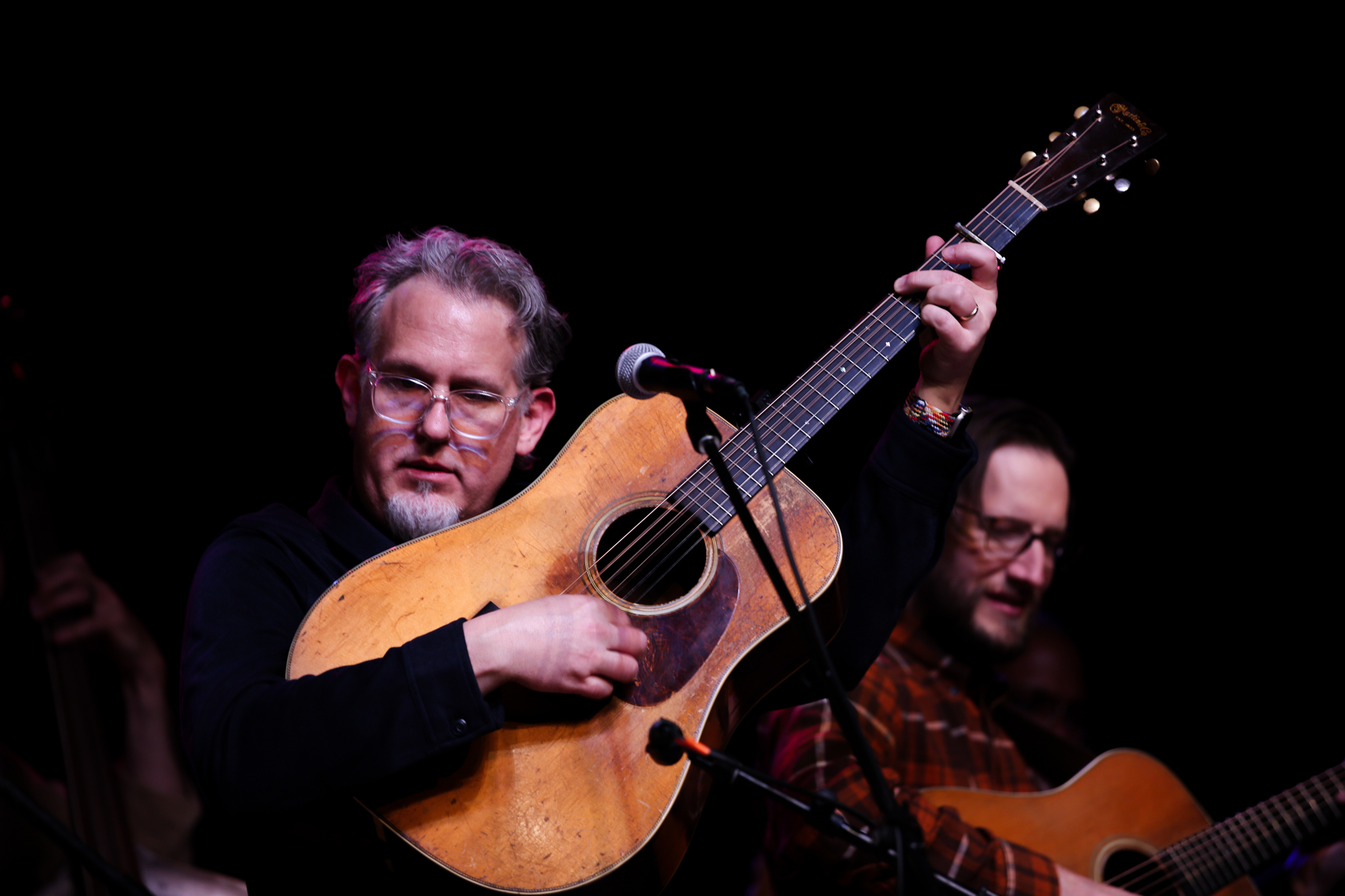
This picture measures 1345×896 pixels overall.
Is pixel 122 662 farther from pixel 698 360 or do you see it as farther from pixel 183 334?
pixel 698 360

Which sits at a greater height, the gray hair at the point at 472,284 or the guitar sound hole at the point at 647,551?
the gray hair at the point at 472,284

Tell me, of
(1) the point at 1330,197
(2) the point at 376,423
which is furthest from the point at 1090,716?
(2) the point at 376,423

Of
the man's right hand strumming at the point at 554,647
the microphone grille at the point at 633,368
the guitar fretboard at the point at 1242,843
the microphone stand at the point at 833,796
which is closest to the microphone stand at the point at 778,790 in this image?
the microphone stand at the point at 833,796

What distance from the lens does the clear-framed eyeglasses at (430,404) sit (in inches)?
81.9

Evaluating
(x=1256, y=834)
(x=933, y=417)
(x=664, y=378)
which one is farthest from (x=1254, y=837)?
(x=664, y=378)

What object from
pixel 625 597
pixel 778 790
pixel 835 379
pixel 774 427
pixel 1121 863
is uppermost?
pixel 835 379

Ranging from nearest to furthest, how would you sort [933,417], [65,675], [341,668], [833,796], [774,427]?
1. [833,796]
2. [341,668]
3. [774,427]
4. [933,417]
5. [65,675]

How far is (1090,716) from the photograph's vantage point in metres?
4.58

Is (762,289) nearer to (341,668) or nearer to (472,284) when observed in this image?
(472,284)

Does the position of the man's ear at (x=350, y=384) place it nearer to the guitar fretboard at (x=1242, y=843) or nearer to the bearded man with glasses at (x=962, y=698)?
the bearded man with glasses at (x=962, y=698)

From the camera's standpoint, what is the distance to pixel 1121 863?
120 inches

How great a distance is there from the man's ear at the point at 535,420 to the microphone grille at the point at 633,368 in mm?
778

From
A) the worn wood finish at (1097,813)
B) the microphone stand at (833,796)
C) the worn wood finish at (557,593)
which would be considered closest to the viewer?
the microphone stand at (833,796)

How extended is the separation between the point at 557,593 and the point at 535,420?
0.73 metres
